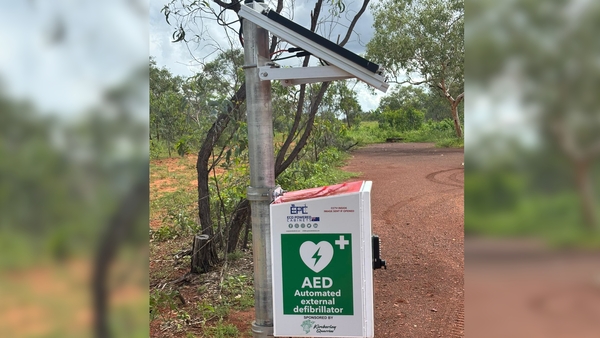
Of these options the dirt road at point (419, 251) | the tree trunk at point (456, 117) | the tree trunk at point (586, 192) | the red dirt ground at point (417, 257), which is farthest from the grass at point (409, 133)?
the tree trunk at point (586, 192)

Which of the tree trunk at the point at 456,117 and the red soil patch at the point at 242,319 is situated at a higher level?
the tree trunk at the point at 456,117

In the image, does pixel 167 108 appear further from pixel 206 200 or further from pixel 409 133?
pixel 409 133

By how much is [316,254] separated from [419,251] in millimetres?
4189

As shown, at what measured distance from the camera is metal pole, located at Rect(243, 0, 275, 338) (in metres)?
1.94

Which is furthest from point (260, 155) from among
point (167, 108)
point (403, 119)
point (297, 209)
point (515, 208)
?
point (403, 119)

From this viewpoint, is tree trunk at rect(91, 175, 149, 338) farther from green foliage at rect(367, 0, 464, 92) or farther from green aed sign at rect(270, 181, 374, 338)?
green foliage at rect(367, 0, 464, 92)

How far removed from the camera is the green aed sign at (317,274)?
186 centimetres

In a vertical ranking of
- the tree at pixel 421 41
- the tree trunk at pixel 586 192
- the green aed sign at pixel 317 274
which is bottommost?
the green aed sign at pixel 317 274

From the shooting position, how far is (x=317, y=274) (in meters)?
1.90

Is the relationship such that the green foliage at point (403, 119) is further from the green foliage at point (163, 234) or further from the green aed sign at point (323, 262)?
the green aed sign at point (323, 262)

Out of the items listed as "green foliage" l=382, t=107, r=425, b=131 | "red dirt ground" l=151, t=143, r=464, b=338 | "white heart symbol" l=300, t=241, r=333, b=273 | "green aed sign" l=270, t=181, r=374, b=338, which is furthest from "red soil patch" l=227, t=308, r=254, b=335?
"green foliage" l=382, t=107, r=425, b=131

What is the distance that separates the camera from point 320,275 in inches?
74.6

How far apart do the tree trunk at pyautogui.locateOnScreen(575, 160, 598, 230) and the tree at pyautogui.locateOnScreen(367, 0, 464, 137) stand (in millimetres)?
16247

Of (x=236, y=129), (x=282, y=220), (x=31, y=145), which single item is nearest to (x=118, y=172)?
(x=31, y=145)
